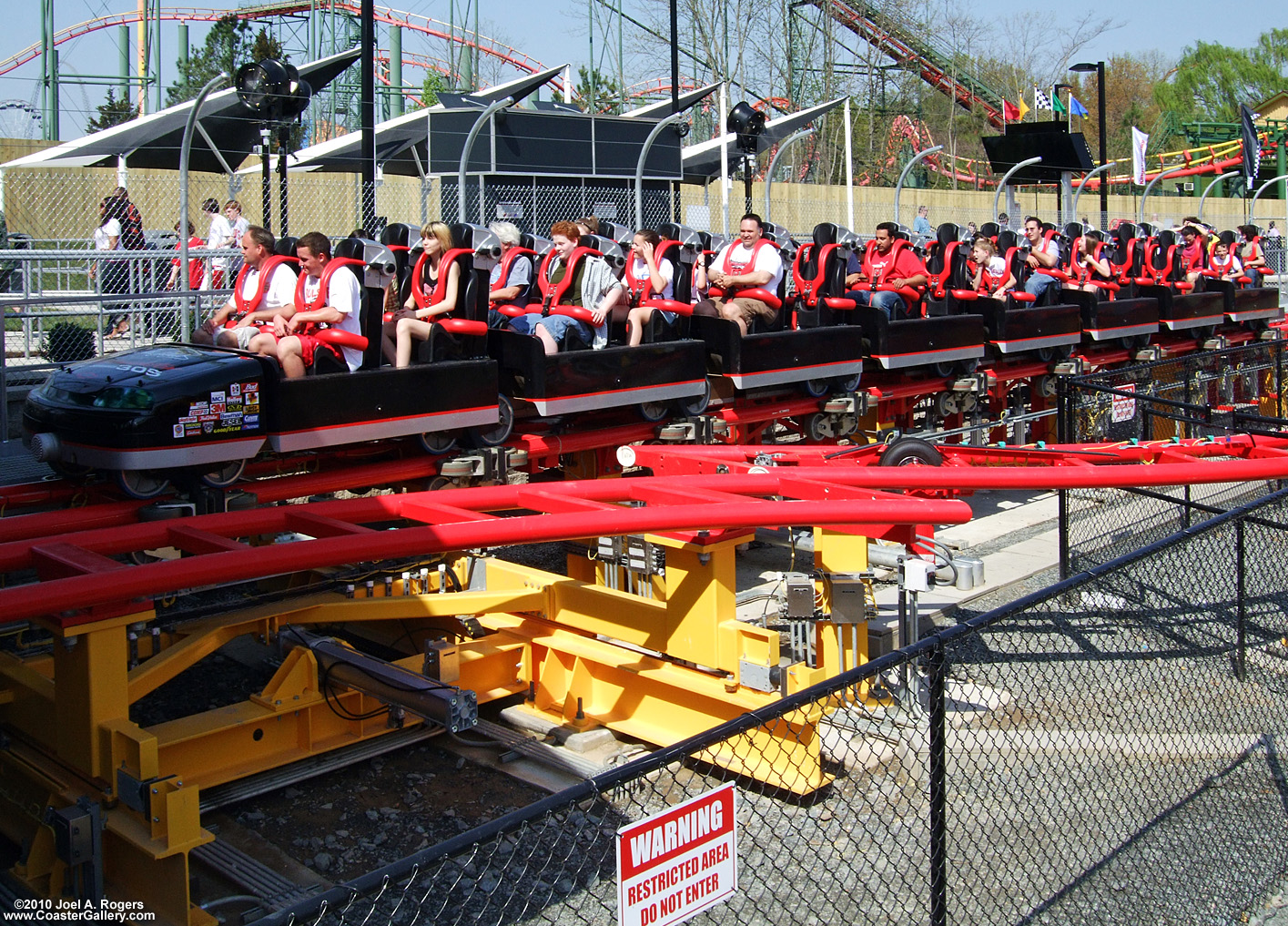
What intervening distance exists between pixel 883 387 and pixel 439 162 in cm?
687

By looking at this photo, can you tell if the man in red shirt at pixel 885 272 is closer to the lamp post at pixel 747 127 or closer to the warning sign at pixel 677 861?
the lamp post at pixel 747 127

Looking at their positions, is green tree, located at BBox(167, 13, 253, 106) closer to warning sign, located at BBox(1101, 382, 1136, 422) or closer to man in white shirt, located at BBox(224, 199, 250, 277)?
man in white shirt, located at BBox(224, 199, 250, 277)

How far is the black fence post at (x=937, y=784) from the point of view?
308 centimetres

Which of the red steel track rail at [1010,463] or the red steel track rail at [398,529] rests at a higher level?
the red steel track rail at [1010,463]

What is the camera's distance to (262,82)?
388 inches

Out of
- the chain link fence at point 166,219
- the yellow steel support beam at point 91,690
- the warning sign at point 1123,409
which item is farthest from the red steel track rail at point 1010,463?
the chain link fence at point 166,219

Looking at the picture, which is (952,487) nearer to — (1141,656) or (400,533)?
(1141,656)

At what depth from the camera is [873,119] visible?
38938mm

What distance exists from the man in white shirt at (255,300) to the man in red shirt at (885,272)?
4.95 m

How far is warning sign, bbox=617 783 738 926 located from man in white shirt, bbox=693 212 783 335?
7.22 meters

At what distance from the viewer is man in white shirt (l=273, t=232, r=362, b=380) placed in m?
7.04

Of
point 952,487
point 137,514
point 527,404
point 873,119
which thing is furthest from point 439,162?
point 873,119

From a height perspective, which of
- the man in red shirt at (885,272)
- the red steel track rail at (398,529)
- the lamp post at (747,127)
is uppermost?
the lamp post at (747,127)

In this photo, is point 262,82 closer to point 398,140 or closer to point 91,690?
point 91,690
